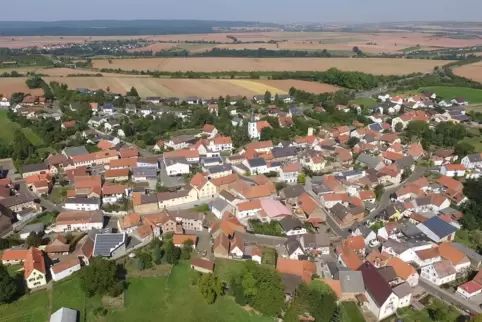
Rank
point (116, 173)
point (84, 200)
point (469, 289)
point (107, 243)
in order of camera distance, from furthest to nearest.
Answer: point (116, 173)
point (84, 200)
point (107, 243)
point (469, 289)

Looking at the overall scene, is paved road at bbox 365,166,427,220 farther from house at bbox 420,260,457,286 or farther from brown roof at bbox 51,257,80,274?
brown roof at bbox 51,257,80,274

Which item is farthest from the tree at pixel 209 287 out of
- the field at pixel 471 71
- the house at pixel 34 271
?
the field at pixel 471 71

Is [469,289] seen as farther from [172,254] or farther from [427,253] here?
[172,254]

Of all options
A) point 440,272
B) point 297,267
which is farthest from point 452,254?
point 297,267

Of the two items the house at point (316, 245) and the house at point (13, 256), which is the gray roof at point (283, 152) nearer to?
the house at point (316, 245)

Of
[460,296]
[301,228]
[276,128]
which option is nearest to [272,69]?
[276,128]
